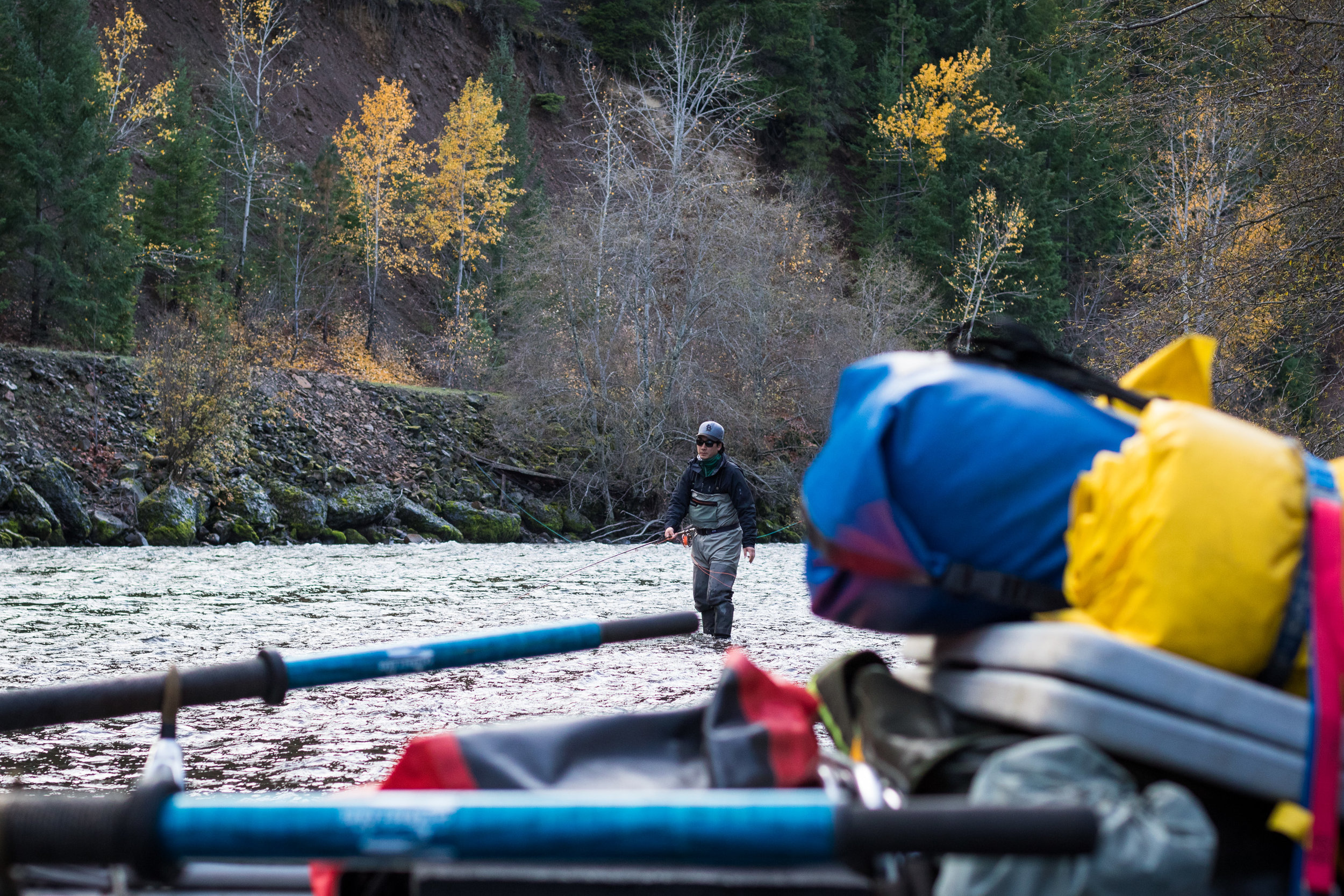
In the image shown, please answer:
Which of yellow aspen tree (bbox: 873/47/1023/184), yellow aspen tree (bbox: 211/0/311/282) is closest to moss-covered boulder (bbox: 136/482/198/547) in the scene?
yellow aspen tree (bbox: 211/0/311/282)

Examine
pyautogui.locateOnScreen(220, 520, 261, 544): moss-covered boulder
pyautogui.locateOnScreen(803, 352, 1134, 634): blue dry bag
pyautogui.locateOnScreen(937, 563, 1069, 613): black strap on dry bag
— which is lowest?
pyautogui.locateOnScreen(220, 520, 261, 544): moss-covered boulder

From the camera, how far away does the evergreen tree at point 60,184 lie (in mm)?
27016

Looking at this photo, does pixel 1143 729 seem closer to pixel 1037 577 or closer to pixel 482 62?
pixel 1037 577

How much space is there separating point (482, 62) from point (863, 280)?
79.4 ft

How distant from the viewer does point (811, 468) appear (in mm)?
2070

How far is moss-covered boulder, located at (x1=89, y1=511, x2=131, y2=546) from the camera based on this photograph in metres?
20.5

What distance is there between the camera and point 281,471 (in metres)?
25.0

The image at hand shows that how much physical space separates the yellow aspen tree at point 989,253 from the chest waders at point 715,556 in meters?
34.6

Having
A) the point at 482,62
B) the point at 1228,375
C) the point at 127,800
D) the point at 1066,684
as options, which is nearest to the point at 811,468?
the point at 1066,684

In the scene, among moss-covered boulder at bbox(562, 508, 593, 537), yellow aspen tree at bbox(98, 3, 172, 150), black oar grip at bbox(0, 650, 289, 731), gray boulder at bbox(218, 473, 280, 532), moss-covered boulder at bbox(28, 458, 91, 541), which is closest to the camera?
black oar grip at bbox(0, 650, 289, 731)

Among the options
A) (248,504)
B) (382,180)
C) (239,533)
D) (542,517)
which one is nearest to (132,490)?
(239,533)

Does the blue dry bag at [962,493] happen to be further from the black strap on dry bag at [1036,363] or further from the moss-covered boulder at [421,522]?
the moss-covered boulder at [421,522]

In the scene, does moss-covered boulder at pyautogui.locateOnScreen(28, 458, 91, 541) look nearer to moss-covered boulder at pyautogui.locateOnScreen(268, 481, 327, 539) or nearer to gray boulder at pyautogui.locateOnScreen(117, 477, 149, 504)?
gray boulder at pyautogui.locateOnScreen(117, 477, 149, 504)

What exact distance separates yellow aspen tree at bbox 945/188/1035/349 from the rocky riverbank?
2034 cm
